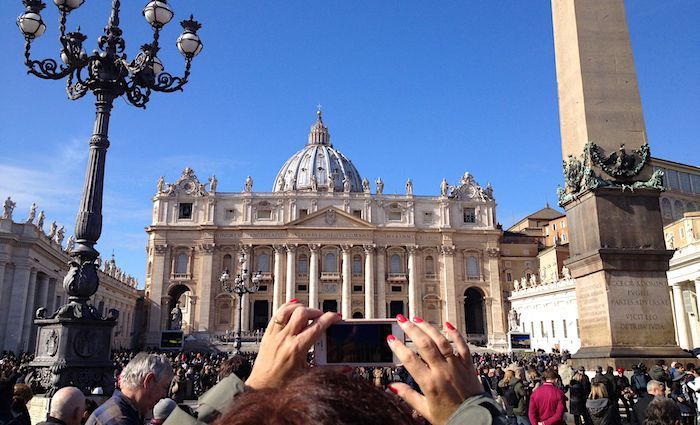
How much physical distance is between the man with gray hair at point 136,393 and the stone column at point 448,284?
58125 millimetres

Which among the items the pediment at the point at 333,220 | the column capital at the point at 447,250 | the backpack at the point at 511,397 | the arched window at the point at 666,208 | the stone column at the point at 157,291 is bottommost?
the backpack at the point at 511,397

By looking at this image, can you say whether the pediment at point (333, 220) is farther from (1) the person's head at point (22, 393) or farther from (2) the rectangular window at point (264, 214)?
(1) the person's head at point (22, 393)

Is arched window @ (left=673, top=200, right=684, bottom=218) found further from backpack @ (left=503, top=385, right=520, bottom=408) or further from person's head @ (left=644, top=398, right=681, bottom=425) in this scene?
person's head @ (left=644, top=398, right=681, bottom=425)

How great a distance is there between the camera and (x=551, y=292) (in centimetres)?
4306

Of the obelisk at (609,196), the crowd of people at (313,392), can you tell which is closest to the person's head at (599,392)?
the obelisk at (609,196)

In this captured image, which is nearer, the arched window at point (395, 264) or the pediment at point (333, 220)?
the pediment at point (333, 220)

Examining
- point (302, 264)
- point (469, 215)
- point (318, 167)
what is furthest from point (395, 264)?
point (318, 167)

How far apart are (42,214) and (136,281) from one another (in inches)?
1378

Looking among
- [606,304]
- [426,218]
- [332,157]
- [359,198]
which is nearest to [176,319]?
[359,198]

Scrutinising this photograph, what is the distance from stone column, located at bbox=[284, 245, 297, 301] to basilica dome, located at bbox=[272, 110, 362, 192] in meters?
27.3

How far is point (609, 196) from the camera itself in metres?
9.73

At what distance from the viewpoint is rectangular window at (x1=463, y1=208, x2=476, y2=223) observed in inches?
2574

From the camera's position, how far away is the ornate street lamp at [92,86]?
809cm

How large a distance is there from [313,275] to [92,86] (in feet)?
170
